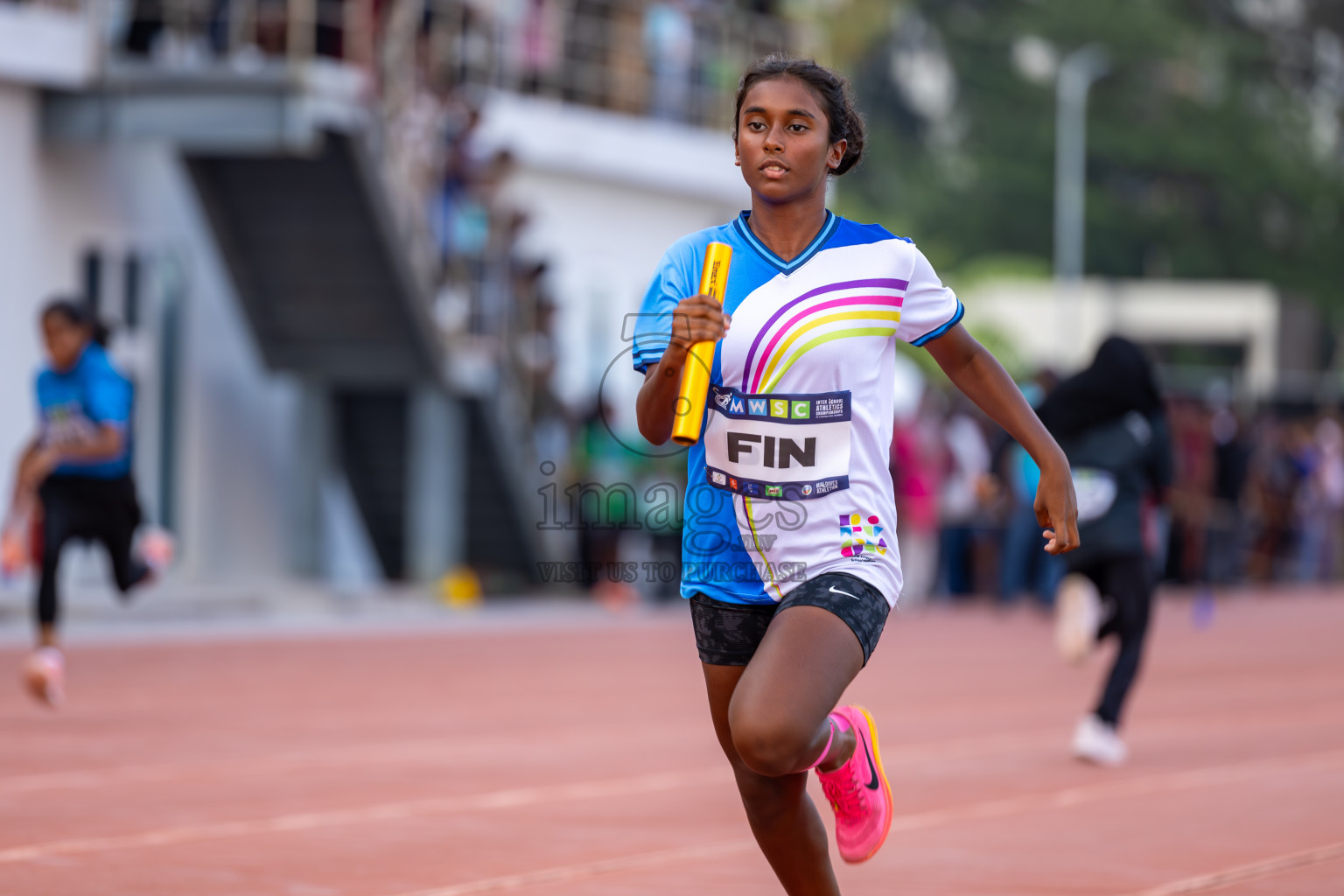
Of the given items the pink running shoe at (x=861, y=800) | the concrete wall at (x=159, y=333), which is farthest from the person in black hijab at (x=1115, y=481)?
the concrete wall at (x=159, y=333)

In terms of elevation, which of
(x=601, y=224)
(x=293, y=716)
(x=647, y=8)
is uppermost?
(x=647, y=8)

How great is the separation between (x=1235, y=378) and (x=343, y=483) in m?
34.5

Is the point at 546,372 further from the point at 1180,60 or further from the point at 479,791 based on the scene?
the point at 1180,60

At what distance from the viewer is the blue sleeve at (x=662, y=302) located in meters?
5.13

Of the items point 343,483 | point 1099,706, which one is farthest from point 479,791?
point 343,483

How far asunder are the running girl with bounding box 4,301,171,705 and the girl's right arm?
699cm

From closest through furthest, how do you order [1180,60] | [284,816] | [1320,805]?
[284,816]
[1320,805]
[1180,60]

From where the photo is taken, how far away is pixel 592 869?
7379mm

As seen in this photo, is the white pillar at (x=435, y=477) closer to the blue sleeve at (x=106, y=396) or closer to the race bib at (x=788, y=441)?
the blue sleeve at (x=106, y=396)

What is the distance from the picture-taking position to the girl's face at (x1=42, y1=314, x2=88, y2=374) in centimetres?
1167

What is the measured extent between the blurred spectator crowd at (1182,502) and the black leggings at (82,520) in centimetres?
869

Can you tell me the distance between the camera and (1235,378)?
177ft

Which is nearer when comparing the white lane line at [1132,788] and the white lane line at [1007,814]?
the white lane line at [1007,814]

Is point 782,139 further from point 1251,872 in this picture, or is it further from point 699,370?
point 1251,872
